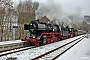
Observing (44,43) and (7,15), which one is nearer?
(44,43)

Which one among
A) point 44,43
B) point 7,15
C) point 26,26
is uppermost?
point 7,15

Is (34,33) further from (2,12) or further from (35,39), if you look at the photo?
(2,12)

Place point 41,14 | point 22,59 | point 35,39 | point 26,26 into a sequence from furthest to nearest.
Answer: point 41,14
point 26,26
point 35,39
point 22,59

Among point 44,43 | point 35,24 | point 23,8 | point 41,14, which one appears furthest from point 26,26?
point 41,14

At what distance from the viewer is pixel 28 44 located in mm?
21062

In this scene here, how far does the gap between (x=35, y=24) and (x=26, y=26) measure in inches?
54.2

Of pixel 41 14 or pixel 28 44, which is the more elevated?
pixel 41 14

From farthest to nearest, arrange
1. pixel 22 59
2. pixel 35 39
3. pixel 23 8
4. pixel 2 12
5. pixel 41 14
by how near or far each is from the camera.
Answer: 1. pixel 41 14
2. pixel 23 8
3. pixel 2 12
4. pixel 35 39
5. pixel 22 59

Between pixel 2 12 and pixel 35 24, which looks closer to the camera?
pixel 35 24

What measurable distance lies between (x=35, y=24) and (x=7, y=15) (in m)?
7.55

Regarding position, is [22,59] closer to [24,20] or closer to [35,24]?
[35,24]

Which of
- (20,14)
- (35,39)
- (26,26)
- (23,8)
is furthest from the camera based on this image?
(23,8)

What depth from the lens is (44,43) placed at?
75.9 ft

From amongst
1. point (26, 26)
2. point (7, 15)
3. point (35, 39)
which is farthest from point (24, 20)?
point (35, 39)
